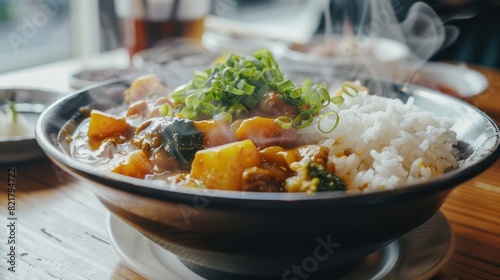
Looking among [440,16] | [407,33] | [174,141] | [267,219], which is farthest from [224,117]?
[440,16]

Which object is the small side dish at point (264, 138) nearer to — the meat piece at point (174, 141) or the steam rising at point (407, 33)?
the meat piece at point (174, 141)

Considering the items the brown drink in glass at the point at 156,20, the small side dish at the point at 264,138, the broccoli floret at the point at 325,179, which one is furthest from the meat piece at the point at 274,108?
the brown drink in glass at the point at 156,20

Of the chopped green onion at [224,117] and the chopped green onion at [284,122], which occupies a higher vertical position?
the chopped green onion at [284,122]

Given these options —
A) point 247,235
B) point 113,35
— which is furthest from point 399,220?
point 113,35

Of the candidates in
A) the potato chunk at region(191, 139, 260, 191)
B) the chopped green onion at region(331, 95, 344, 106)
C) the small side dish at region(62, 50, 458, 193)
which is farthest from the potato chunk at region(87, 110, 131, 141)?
the chopped green onion at region(331, 95, 344, 106)

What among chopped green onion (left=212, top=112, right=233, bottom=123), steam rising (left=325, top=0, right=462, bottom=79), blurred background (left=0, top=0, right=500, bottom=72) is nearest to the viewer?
chopped green onion (left=212, top=112, right=233, bottom=123)

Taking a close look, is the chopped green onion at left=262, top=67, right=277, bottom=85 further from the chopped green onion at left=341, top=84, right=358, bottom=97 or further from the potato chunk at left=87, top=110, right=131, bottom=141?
the potato chunk at left=87, top=110, right=131, bottom=141

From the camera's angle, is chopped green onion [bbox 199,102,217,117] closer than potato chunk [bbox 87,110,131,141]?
Yes
